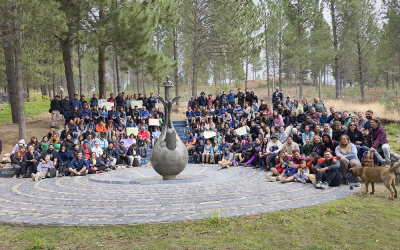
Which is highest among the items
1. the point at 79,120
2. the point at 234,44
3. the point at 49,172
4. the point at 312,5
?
the point at 312,5

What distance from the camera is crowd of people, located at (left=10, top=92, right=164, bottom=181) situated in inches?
467

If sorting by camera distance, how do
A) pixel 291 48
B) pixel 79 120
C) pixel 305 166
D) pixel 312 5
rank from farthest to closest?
pixel 291 48 → pixel 312 5 → pixel 79 120 → pixel 305 166

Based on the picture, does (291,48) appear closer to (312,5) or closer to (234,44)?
(312,5)

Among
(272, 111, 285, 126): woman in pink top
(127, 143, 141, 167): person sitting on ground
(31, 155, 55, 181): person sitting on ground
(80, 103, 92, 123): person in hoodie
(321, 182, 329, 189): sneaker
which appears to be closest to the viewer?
(321, 182, 329, 189): sneaker

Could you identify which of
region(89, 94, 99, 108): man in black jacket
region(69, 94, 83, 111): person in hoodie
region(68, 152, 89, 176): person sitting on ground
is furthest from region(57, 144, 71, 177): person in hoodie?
region(89, 94, 99, 108): man in black jacket

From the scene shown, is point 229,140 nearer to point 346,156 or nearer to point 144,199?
point 346,156

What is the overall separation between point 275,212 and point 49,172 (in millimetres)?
8886

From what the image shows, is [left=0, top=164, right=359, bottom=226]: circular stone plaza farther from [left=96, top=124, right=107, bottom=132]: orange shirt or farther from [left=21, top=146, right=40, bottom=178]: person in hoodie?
[left=96, top=124, right=107, bottom=132]: orange shirt

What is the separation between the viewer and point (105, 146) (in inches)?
552

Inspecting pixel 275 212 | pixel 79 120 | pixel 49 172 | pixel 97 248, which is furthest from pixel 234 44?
pixel 97 248

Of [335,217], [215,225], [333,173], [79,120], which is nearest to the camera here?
[215,225]

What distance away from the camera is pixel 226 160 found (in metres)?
13.2

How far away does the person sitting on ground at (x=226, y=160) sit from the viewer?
1264 cm

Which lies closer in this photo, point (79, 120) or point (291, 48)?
point (79, 120)
